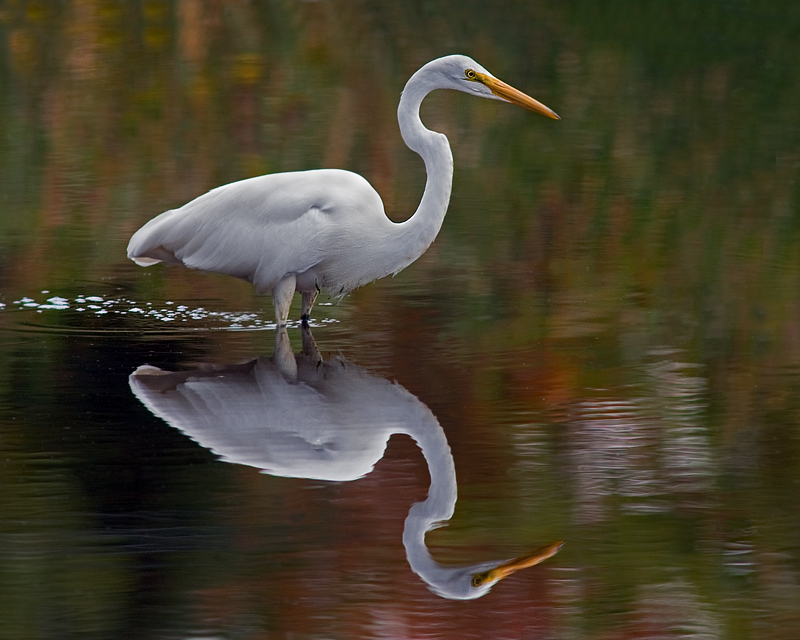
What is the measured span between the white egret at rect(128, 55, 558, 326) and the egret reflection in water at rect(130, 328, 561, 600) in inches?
16.0

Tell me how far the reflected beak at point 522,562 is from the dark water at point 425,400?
33mm

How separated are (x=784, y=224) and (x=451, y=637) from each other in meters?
6.12

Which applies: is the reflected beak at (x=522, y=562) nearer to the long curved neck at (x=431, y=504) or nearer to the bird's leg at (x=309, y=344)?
the long curved neck at (x=431, y=504)

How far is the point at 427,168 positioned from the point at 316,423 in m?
1.62

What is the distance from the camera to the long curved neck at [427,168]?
6.60 m

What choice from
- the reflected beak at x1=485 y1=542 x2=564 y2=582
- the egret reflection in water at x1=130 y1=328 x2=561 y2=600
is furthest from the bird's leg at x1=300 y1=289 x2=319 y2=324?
the reflected beak at x1=485 y1=542 x2=564 y2=582

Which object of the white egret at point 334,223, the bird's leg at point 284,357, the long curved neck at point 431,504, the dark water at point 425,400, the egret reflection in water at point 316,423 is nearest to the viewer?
the dark water at point 425,400

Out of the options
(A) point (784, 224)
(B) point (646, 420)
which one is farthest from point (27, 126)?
(B) point (646, 420)

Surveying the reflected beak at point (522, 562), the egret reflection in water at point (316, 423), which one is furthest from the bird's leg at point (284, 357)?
the reflected beak at point (522, 562)

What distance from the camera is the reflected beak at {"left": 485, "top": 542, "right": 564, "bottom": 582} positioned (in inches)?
164

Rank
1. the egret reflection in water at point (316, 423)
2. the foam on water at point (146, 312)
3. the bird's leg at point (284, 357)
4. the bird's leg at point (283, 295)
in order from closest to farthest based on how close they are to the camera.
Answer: the egret reflection in water at point (316, 423)
the bird's leg at point (284, 357)
the bird's leg at point (283, 295)
the foam on water at point (146, 312)

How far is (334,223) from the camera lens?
21.8ft

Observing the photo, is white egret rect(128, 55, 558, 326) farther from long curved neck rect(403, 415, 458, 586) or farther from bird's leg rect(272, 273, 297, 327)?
long curved neck rect(403, 415, 458, 586)

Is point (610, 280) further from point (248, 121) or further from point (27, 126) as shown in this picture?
point (27, 126)
